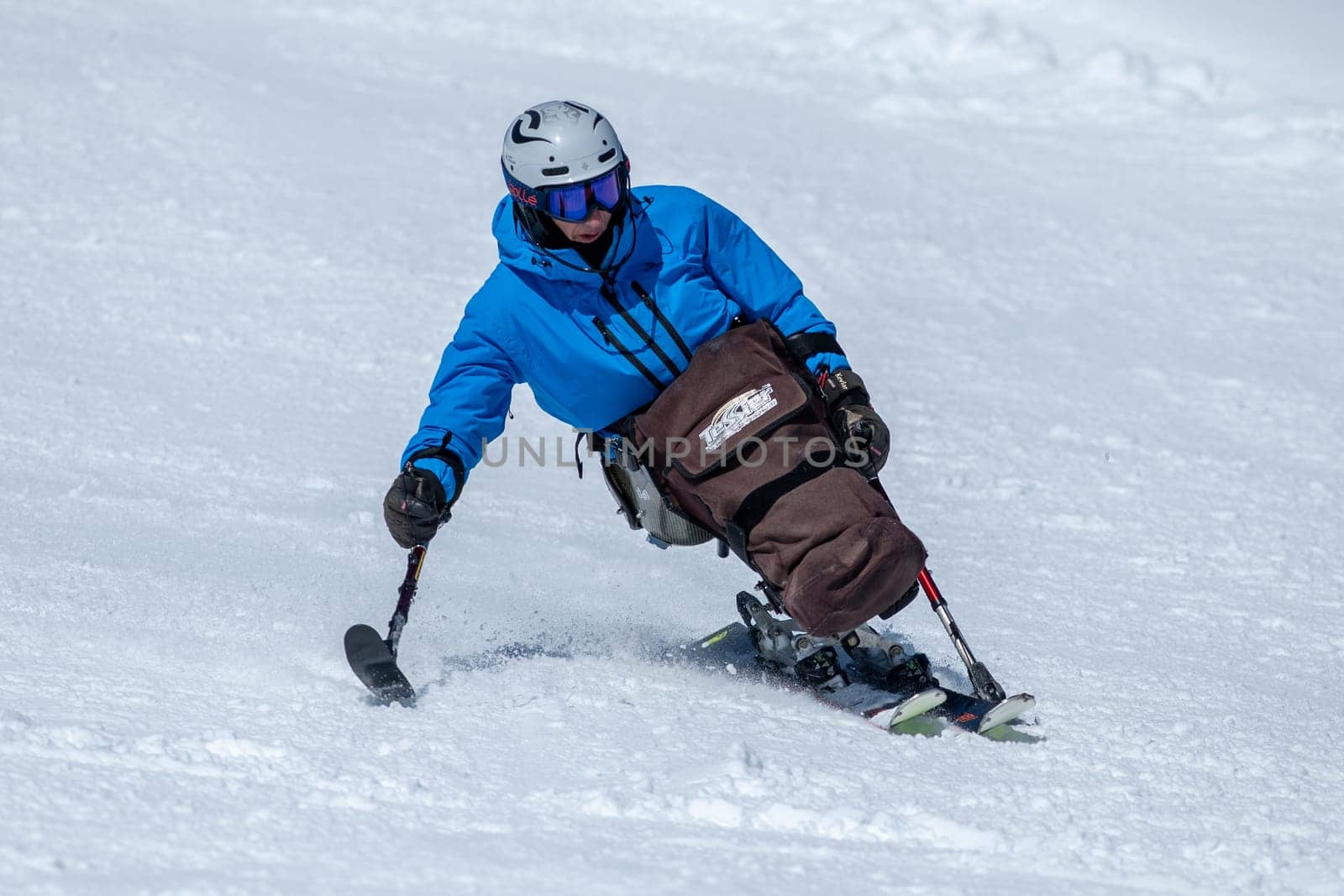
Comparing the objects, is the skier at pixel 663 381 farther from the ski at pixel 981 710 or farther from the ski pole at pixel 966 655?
the ski at pixel 981 710

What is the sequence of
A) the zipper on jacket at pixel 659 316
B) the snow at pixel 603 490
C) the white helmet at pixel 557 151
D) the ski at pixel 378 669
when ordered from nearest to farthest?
1. the snow at pixel 603 490
2. the ski at pixel 378 669
3. the white helmet at pixel 557 151
4. the zipper on jacket at pixel 659 316

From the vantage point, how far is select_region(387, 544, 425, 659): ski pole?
404 cm

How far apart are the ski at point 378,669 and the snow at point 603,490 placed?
0.26 ft

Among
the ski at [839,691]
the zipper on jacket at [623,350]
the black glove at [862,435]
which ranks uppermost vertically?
the zipper on jacket at [623,350]

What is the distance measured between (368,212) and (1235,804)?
743cm

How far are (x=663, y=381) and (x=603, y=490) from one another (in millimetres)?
A: 2654

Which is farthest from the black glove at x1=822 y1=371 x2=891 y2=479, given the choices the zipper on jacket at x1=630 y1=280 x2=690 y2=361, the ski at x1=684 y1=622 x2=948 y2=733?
the ski at x1=684 y1=622 x2=948 y2=733

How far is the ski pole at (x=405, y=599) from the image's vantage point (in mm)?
4035

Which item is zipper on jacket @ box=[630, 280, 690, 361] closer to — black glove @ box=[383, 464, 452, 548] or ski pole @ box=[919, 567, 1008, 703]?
black glove @ box=[383, 464, 452, 548]

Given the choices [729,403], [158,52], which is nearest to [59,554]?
[729,403]

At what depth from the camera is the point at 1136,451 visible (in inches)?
285

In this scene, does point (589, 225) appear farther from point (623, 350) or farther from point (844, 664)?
point (844, 664)

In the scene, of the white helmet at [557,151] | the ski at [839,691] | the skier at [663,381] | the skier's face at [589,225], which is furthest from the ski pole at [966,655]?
the white helmet at [557,151]

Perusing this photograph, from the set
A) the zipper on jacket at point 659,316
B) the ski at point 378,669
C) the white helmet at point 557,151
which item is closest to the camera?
the ski at point 378,669
